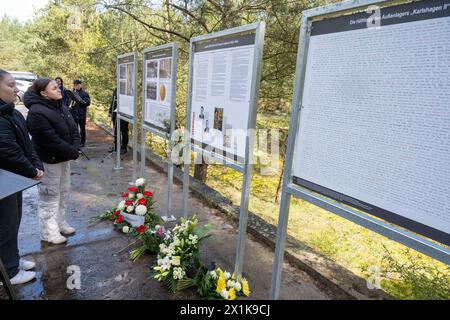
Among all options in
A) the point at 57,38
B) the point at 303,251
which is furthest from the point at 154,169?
the point at 57,38

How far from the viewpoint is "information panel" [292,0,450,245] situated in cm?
148

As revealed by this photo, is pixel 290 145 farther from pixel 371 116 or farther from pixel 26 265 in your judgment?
pixel 26 265

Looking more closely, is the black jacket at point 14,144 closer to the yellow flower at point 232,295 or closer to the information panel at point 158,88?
the information panel at point 158,88

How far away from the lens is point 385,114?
1.68 meters

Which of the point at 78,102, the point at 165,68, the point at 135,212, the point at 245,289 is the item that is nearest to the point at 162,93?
the point at 165,68

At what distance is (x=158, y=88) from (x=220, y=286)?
2.99 meters

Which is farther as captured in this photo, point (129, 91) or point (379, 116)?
point (129, 91)

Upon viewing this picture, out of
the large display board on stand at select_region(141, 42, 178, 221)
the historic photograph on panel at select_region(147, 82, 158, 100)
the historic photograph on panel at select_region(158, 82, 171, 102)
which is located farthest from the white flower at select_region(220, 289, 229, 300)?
the historic photograph on panel at select_region(147, 82, 158, 100)

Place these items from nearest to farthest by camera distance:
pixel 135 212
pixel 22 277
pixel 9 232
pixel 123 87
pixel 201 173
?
pixel 9 232
pixel 22 277
pixel 135 212
pixel 123 87
pixel 201 173

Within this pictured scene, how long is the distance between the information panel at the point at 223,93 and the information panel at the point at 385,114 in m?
0.71
